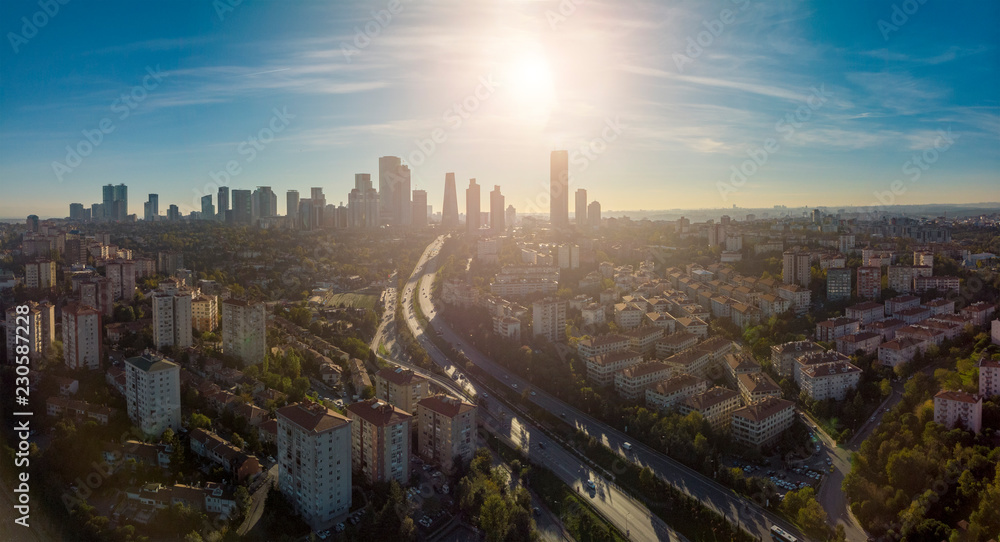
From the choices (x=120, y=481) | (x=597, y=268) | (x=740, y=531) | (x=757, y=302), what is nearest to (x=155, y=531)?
(x=120, y=481)

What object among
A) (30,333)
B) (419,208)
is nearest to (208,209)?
(419,208)

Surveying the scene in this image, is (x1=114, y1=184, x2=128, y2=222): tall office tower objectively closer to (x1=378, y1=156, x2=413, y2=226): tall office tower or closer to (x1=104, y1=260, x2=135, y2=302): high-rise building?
(x1=104, y1=260, x2=135, y2=302): high-rise building

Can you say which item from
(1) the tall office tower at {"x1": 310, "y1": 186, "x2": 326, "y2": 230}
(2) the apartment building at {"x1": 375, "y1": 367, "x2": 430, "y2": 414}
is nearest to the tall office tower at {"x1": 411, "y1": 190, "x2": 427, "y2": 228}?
(1) the tall office tower at {"x1": 310, "y1": 186, "x2": 326, "y2": 230}

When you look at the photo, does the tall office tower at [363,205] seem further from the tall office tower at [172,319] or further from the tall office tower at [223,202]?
the tall office tower at [172,319]

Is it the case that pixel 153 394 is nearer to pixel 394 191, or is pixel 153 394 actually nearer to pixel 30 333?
pixel 30 333

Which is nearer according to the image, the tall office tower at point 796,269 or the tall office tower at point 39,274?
the tall office tower at point 39,274

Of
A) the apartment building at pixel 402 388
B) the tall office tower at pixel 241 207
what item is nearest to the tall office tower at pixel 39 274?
→ the apartment building at pixel 402 388

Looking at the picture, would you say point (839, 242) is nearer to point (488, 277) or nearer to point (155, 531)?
point (488, 277)
